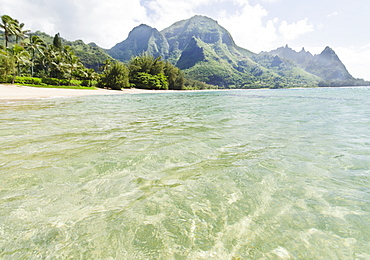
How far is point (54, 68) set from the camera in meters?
54.8

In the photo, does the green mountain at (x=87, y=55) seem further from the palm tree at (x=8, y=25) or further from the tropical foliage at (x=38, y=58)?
the palm tree at (x=8, y=25)

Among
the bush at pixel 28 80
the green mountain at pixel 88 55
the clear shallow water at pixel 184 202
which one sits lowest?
the clear shallow water at pixel 184 202

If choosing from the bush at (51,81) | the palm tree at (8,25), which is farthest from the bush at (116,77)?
the palm tree at (8,25)

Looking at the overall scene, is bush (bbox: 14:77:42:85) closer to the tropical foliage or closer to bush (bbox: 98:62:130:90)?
the tropical foliage

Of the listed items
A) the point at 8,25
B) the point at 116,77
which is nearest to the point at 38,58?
the point at 8,25

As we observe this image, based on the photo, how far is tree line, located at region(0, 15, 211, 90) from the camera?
45250 mm

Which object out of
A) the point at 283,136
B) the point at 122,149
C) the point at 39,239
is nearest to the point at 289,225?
the point at 39,239

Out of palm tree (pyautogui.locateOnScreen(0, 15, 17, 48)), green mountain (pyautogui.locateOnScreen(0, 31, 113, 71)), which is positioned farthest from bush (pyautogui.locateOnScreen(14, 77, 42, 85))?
green mountain (pyautogui.locateOnScreen(0, 31, 113, 71))

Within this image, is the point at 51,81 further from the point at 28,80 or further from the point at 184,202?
the point at 184,202

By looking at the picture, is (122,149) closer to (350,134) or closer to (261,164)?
(261,164)

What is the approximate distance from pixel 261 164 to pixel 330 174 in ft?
4.41

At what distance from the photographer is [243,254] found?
2043 millimetres

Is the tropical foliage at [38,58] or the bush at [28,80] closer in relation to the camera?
the bush at [28,80]

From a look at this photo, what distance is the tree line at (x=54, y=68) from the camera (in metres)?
45.2
